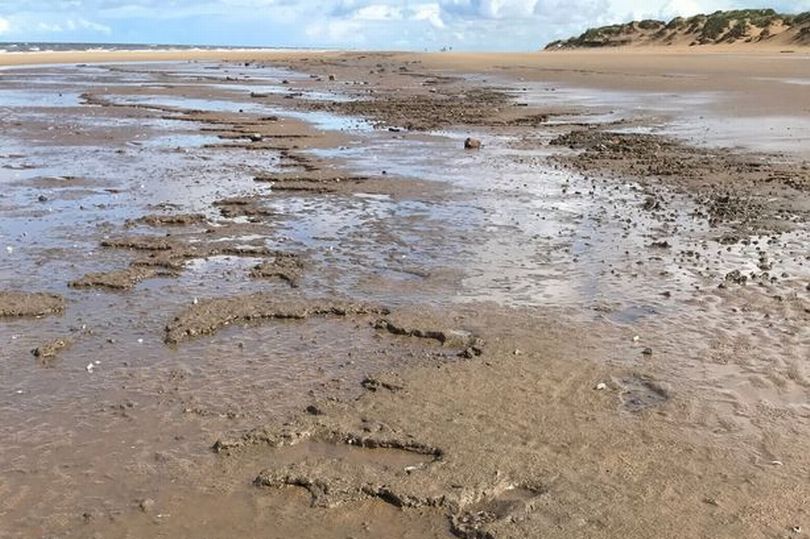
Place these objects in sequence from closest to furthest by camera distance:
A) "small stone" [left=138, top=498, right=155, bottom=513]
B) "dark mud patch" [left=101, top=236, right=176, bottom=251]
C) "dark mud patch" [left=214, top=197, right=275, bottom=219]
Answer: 1. "small stone" [left=138, top=498, right=155, bottom=513]
2. "dark mud patch" [left=101, top=236, right=176, bottom=251]
3. "dark mud patch" [left=214, top=197, right=275, bottom=219]

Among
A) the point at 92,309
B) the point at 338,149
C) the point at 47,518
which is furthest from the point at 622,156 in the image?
the point at 47,518

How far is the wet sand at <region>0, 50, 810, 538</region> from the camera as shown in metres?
3.94

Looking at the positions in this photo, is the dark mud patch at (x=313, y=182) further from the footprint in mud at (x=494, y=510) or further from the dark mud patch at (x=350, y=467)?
the footprint in mud at (x=494, y=510)

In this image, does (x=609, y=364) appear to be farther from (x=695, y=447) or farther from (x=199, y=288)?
(x=199, y=288)

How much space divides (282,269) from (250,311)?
44.6 inches

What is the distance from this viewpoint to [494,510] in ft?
12.6

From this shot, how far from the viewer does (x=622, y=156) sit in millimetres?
13734

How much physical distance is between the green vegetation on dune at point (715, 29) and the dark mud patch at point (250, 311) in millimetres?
47217

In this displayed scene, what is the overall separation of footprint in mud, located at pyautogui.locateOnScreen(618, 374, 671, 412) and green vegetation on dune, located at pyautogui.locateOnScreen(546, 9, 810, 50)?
156ft

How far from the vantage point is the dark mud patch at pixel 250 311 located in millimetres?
6180

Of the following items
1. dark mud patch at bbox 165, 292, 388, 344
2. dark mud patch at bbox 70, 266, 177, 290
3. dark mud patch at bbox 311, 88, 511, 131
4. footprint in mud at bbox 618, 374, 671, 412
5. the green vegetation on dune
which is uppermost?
the green vegetation on dune

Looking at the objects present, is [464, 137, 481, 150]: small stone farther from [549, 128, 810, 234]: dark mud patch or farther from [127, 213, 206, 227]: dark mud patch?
[127, 213, 206, 227]: dark mud patch

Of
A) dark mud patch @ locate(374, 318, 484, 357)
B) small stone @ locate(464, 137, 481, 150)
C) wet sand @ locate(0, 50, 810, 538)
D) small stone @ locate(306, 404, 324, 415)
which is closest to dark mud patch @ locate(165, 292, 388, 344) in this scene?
wet sand @ locate(0, 50, 810, 538)

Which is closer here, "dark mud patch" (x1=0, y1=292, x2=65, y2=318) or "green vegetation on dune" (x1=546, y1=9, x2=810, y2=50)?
"dark mud patch" (x1=0, y1=292, x2=65, y2=318)
